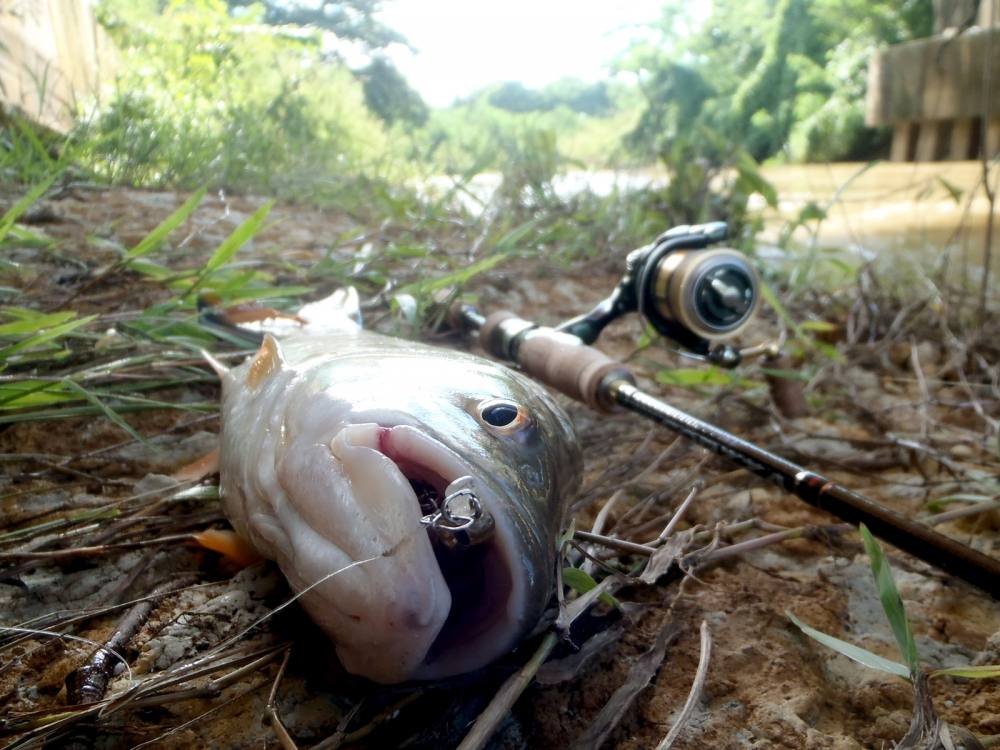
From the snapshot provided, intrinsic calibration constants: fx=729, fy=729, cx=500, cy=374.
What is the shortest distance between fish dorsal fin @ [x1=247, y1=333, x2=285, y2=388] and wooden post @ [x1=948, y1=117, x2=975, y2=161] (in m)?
10.4

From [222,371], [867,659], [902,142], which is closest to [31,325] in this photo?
[222,371]

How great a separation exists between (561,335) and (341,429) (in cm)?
111

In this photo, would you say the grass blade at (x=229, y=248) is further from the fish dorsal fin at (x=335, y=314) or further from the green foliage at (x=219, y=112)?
the green foliage at (x=219, y=112)

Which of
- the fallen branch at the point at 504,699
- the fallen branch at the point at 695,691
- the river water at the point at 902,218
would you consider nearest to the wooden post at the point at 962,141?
the river water at the point at 902,218

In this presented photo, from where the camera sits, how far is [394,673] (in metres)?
0.92

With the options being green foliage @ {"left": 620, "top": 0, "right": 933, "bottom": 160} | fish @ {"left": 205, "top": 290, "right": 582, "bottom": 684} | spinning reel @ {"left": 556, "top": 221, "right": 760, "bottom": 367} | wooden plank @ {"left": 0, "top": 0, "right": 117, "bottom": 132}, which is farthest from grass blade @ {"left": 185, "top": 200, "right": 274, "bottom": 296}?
green foliage @ {"left": 620, "top": 0, "right": 933, "bottom": 160}

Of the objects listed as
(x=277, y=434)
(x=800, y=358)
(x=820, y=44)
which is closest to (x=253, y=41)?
(x=800, y=358)

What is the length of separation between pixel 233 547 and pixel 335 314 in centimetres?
96

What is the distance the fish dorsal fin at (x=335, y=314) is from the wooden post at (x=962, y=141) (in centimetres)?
970

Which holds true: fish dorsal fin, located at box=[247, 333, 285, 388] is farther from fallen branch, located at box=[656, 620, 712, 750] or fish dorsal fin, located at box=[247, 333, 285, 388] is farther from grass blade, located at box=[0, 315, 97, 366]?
fallen branch, located at box=[656, 620, 712, 750]

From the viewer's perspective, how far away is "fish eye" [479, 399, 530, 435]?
1038mm

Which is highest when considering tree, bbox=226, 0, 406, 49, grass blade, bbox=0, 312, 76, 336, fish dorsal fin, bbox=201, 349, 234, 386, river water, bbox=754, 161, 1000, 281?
tree, bbox=226, 0, 406, 49

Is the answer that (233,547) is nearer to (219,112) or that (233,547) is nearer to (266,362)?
(266,362)

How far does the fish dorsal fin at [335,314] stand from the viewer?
79.3 inches
